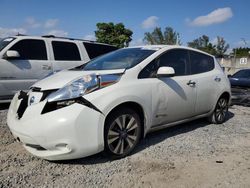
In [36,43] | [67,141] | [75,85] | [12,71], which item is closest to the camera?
[67,141]

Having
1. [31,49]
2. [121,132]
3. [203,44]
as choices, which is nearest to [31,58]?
[31,49]

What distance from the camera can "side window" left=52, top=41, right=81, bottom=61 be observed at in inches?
291

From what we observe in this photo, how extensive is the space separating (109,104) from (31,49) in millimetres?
4066

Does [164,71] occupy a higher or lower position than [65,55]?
lower

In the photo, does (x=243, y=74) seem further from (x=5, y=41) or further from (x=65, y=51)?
(x=5, y=41)

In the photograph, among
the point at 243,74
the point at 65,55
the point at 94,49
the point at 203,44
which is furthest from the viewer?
the point at 203,44

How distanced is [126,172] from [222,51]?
60.1 meters

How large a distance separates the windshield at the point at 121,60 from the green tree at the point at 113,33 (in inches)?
1728

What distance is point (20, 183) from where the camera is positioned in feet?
10.4

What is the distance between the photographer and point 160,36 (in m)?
44.3

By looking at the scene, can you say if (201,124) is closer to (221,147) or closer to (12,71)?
(221,147)

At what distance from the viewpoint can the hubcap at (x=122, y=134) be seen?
3754 mm

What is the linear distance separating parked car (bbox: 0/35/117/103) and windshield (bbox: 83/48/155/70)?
7.30 feet

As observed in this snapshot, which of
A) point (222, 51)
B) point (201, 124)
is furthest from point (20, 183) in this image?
point (222, 51)
